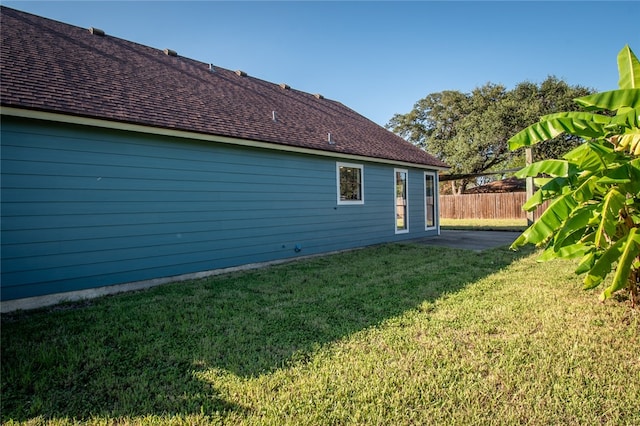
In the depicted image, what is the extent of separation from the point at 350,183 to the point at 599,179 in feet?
21.7

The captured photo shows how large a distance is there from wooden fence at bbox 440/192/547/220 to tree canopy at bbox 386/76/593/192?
8067mm

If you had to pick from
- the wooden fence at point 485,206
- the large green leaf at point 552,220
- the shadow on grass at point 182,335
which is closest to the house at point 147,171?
the shadow on grass at point 182,335

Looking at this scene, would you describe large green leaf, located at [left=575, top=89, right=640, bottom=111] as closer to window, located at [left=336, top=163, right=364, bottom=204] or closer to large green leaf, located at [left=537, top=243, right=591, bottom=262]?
large green leaf, located at [left=537, top=243, right=591, bottom=262]

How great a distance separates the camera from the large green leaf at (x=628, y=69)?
3340 mm

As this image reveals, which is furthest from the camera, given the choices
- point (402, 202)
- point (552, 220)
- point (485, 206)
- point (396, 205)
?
point (485, 206)

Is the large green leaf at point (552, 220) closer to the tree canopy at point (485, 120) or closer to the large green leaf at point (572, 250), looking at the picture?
the large green leaf at point (572, 250)

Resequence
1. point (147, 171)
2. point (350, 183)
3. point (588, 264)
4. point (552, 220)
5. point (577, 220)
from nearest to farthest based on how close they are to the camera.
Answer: point (552, 220), point (577, 220), point (588, 264), point (147, 171), point (350, 183)

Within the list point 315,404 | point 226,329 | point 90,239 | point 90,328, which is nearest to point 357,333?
point 315,404

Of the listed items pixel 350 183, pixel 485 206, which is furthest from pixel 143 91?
pixel 485 206

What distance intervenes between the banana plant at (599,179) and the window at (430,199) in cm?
820

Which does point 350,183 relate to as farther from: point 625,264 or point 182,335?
point 625,264

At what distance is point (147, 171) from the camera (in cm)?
555

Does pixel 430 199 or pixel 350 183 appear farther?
pixel 430 199

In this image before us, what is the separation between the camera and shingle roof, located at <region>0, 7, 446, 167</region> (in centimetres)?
486
